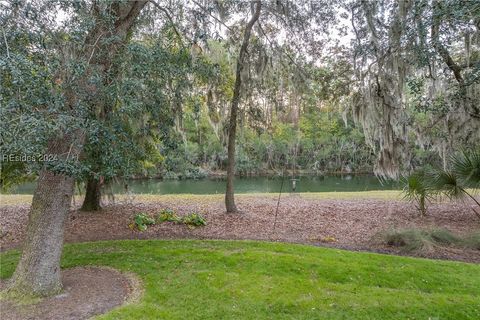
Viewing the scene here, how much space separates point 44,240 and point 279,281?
117 inches

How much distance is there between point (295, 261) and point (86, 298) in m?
2.88

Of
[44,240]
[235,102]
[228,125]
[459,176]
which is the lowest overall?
[44,240]

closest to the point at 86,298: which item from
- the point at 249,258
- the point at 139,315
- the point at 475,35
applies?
the point at 139,315

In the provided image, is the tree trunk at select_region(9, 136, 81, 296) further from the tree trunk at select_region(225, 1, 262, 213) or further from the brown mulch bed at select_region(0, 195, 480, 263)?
the tree trunk at select_region(225, 1, 262, 213)

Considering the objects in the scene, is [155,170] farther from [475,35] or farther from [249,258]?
[475,35]

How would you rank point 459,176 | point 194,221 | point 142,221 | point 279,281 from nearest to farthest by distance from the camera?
point 279,281 → point 459,176 → point 142,221 → point 194,221

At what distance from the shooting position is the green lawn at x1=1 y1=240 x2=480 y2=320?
4.15 meters

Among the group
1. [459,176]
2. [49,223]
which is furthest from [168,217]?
[459,176]

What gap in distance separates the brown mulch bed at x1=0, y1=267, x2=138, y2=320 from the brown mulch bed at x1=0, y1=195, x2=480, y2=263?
209 centimetres

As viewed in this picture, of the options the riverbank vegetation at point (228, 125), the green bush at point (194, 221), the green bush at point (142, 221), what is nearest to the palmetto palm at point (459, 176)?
the riverbank vegetation at point (228, 125)

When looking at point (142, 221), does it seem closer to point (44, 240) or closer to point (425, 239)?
point (44, 240)

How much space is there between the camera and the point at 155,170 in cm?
1063

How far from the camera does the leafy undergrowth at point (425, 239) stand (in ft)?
21.6

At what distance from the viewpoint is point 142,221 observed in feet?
26.2
